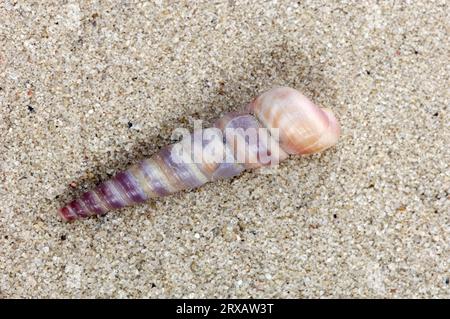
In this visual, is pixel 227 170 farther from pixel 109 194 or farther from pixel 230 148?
pixel 109 194

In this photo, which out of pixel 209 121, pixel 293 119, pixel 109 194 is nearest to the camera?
pixel 293 119

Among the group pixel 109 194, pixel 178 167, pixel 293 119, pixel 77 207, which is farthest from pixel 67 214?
pixel 293 119

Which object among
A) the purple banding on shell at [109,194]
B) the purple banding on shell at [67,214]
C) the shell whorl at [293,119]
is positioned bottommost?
the purple banding on shell at [67,214]

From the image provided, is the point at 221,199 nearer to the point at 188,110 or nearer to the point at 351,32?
the point at 188,110

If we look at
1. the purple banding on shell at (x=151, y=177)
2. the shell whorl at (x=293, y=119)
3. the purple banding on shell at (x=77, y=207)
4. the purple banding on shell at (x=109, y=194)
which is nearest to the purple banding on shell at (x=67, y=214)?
the purple banding on shell at (x=77, y=207)

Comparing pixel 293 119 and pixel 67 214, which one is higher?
pixel 293 119

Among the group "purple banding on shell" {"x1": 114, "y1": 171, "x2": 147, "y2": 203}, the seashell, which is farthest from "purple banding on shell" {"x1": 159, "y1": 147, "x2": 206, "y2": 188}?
"purple banding on shell" {"x1": 114, "y1": 171, "x2": 147, "y2": 203}

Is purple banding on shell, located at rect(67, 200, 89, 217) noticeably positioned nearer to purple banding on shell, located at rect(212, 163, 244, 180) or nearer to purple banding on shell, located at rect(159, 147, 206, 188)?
purple banding on shell, located at rect(159, 147, 206, 188)

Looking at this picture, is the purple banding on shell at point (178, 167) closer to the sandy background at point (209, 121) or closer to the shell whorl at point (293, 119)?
the sandy background at point (209, 121)
